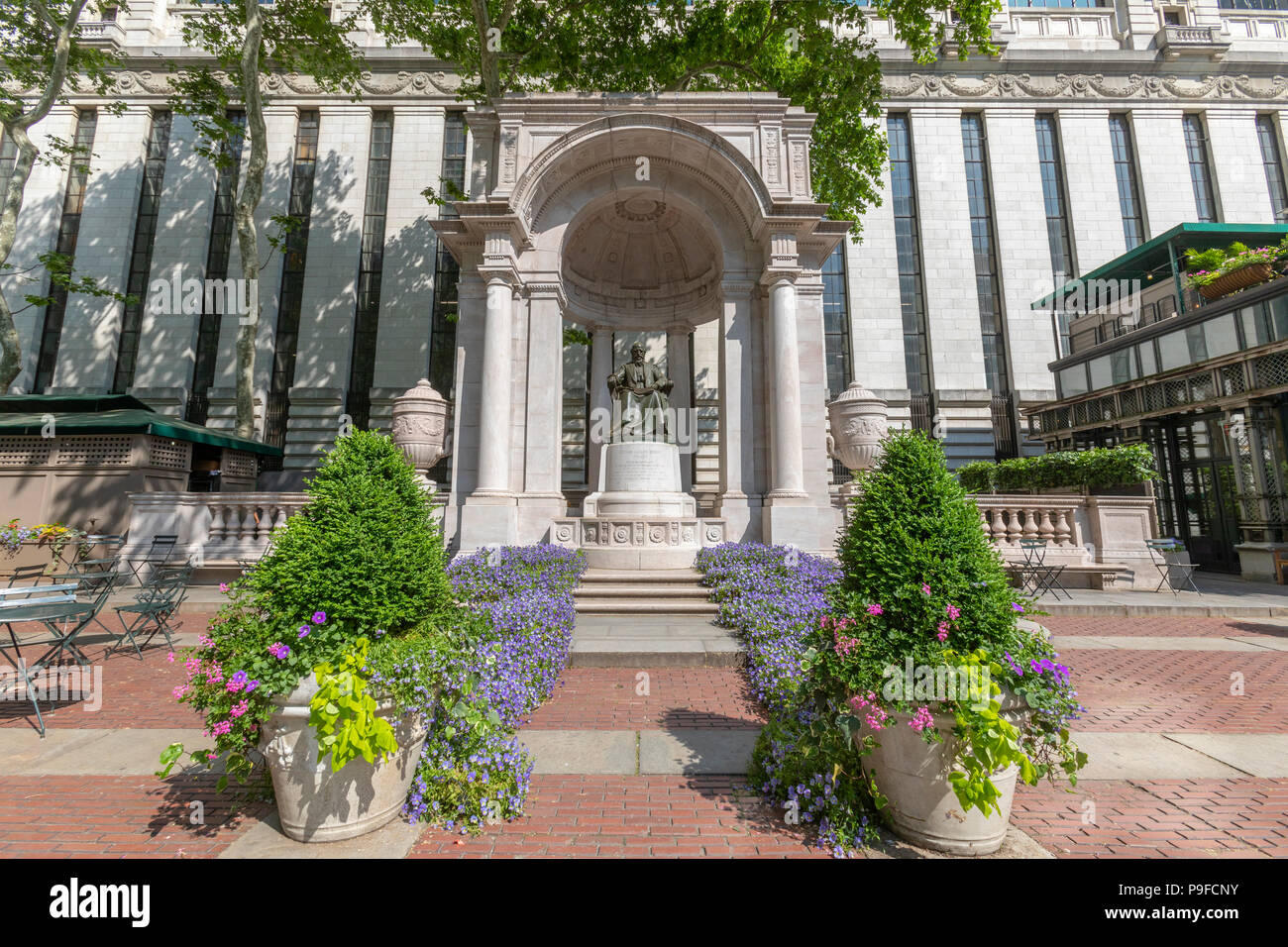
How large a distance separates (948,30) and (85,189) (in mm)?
45335

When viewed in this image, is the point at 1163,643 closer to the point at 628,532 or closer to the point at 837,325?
the point at 628,532

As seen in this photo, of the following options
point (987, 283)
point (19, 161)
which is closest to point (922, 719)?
point (19, 161)

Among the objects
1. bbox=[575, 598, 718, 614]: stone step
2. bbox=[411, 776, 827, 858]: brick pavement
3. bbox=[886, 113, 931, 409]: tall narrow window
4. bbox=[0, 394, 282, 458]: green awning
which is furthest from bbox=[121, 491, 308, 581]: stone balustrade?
bbox=[886, 113, 931, 409]: tall narrow window

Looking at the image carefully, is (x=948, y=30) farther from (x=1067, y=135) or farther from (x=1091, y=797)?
(x=1091, y=797)

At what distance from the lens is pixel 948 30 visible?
27672mm

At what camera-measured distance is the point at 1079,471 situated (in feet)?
42.8

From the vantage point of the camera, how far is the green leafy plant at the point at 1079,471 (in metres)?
11.9

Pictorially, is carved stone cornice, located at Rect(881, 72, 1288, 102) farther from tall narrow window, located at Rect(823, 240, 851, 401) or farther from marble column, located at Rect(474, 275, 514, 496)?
marble column, located at Rect(474, 275, 514, 496)

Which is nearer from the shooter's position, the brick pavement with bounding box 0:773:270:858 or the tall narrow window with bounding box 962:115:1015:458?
the brick pavement with bounding box 0:773:270:858

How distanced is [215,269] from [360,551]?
3019cm

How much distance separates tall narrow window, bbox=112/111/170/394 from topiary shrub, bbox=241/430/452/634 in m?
29.5

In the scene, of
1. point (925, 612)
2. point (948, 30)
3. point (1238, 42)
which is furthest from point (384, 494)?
point (1238, 42)

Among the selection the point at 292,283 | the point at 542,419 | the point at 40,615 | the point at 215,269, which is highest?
the point at 215,269

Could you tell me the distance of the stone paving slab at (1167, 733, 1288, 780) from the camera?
402 cm
